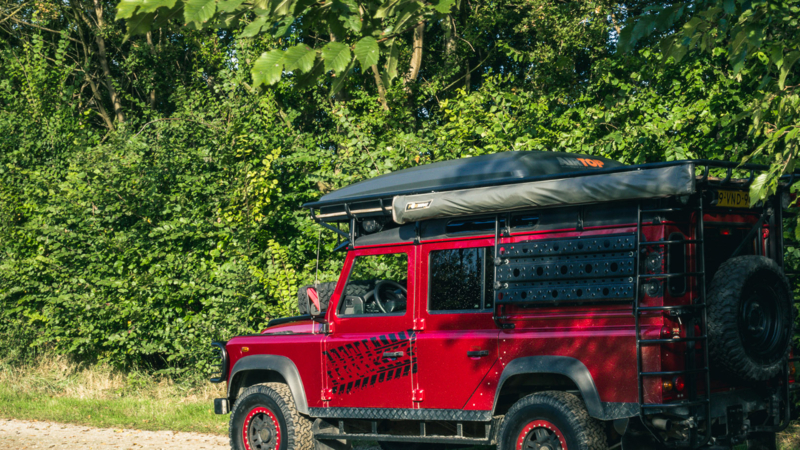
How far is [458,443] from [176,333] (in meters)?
7.53

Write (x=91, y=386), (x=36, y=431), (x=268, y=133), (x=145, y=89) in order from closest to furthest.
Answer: (x=36, y=431) → (x=268, y=133) → (x=91, y=386) → (x=145, y=89)

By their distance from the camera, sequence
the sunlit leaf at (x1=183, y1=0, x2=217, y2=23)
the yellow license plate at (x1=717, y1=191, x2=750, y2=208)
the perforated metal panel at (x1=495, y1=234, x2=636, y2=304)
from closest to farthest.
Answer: the sunlit leaf at (x1=183, y1=0, x2=217, y2=23) → the perforated metal panel at (x1=495, y1=234, x2=636, y2=304) → the yellow license plate at (x1=717, y1=191, x2=750, y2=208)

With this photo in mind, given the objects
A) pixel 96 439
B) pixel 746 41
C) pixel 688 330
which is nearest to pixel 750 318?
pixel 688 330

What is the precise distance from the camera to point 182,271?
43.2 ft

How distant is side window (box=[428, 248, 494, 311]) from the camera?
6.50 meters

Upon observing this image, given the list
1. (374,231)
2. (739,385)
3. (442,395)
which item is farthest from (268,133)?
(739,385)

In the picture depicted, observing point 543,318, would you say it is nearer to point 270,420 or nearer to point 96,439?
point 270,420

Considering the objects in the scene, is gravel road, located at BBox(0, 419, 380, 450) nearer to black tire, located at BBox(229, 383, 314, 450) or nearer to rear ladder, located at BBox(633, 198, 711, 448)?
black tire, located at BBox(229, 383, 314, 450)

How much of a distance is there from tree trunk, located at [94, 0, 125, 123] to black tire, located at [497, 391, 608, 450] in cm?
1703

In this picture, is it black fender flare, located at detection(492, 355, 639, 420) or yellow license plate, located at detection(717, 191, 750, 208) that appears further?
yellow license plate, located at detection(717, 191, 750, 208)

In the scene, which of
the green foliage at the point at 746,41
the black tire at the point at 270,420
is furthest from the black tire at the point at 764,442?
the black tire at the point at 270,420

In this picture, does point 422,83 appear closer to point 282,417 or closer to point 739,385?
point 282,417

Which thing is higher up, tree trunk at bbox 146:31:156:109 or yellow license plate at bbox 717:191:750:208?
tree trunk at bbox 146:31:156:109

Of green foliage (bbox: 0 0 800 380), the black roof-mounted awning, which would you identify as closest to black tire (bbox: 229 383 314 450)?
the black roof-mounted awning
